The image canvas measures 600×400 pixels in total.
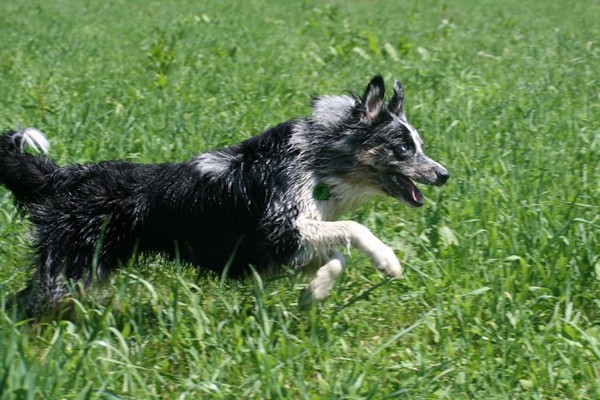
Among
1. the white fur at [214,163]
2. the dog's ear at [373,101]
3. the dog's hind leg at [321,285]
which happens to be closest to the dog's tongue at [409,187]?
the dog's ear at [373,101]

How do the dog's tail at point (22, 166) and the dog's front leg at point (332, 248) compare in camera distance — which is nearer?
the dog's front leg at point (332, 248)

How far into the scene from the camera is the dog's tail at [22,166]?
4027mm

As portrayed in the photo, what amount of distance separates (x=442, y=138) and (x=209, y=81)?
2.96 metres

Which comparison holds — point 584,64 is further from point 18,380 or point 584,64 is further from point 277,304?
point 18,380

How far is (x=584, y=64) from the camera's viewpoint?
30.2 feet

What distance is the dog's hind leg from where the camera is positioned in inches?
151

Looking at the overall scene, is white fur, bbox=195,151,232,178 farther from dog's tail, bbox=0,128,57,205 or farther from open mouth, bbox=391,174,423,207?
open mouth, bbox=391,174,423,207

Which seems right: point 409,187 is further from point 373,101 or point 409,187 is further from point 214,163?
point 214,163

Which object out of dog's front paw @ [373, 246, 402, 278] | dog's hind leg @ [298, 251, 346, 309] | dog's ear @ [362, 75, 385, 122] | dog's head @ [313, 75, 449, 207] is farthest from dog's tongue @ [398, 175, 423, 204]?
dog's hind leg @ [298, 251, 346, 309]

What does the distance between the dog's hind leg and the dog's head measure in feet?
1.64

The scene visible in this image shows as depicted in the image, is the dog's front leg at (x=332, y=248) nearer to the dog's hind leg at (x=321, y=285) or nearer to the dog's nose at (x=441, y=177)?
the dog's hind leg at (x=321, y=285)

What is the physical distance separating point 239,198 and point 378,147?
2.31ft

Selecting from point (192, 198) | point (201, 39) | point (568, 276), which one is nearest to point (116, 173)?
point (192, 198)

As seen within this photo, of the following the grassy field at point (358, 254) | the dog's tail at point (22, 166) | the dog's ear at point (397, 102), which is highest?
the dog's tail at point (22, 166)
